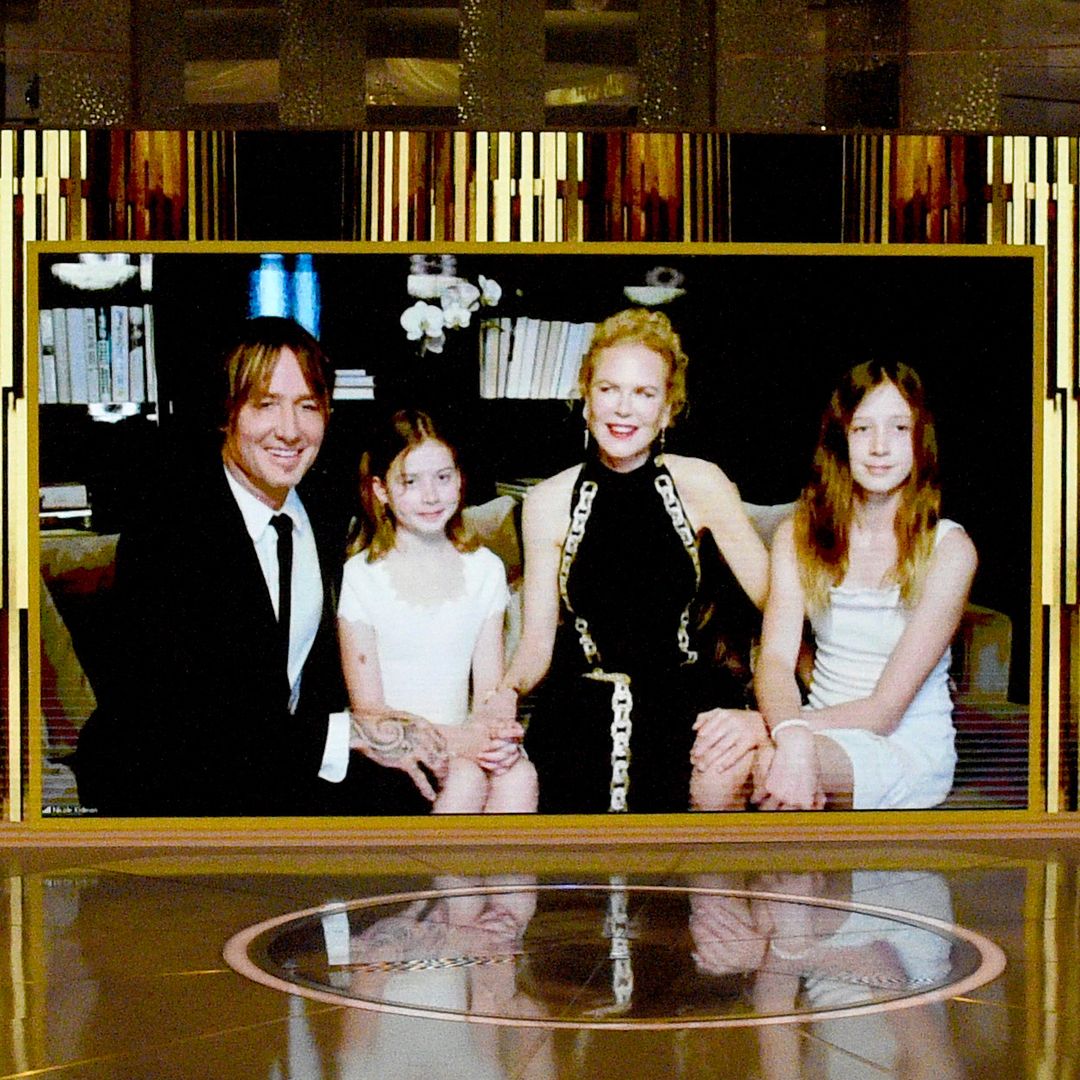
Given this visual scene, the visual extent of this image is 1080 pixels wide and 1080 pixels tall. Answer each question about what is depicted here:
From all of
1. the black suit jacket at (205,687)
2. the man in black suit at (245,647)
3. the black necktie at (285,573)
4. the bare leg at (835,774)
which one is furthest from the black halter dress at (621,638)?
the black necktie at (285,573)

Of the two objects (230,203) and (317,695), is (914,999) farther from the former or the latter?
(230,203)

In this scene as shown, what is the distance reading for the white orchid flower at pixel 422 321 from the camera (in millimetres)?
7445

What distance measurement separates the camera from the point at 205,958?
547cm

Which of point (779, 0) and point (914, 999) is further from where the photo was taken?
point (779, 0)

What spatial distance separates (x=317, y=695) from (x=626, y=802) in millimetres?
1272

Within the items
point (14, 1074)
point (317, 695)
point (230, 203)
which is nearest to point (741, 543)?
point (317, 695)

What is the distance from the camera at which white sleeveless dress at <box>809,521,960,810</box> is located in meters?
7.57

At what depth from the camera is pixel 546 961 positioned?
5.45 m

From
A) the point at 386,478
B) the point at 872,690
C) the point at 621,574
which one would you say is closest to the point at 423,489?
the point at 386,478

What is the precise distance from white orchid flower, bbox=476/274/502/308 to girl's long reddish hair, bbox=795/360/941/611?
1.35m

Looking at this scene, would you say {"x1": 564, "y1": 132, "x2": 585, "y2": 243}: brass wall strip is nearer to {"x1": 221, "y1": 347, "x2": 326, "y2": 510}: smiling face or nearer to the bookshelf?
{"x1": 221, "y1": 347, "x2": 326, "y2": 510}: smiling face

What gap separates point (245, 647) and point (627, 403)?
1743 millimetres

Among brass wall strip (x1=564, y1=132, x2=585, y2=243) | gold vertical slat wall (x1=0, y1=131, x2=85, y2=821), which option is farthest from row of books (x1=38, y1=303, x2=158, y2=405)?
brass wall strip (x1=564, y1=132, x2=585, y2=243)

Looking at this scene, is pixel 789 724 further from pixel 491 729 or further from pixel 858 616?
pixel 491 729
